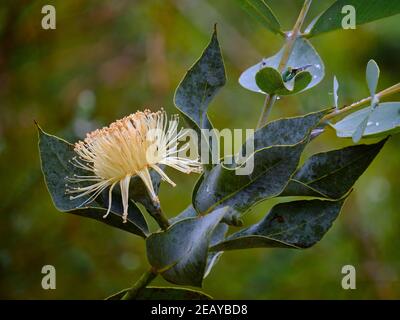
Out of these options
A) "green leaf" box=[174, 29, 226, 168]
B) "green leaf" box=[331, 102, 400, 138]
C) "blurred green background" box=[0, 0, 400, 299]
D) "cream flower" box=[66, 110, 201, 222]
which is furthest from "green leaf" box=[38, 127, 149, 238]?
"blurred green background" box=[0, 0, 400, 299]

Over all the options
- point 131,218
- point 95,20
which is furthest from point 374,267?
point 131,218

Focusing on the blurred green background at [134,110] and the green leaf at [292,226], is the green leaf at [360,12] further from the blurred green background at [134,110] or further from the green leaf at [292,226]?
the blurred green background at [134,110]

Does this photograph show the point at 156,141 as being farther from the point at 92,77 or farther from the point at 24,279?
the point at 92,77

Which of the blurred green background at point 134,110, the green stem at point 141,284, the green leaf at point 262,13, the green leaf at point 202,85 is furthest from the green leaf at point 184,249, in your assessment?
the blurred green background at point 134,110

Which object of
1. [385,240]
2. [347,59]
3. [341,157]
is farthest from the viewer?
[347,59]

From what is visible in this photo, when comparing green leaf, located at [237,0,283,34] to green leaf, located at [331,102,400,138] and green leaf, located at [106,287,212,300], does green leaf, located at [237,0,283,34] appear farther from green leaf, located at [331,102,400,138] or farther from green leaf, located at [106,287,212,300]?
green leaf, located at [106,287,212,300]

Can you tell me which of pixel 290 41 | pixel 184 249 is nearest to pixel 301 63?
pixel 290 41
